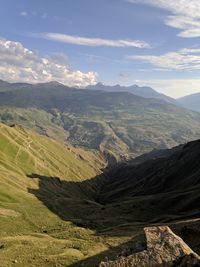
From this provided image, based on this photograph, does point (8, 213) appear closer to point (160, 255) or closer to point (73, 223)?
point (73, 223)

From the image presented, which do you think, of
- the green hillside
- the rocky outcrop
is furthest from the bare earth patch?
the rocky outcrop

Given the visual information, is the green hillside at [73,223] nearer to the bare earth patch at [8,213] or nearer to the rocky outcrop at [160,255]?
A: the bare earth patch at [8,213]

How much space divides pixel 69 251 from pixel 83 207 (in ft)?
283

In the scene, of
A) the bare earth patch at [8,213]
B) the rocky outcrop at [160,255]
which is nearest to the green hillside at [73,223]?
the bare earth patch at [8,213]

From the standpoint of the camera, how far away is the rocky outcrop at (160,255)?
24.3 metres

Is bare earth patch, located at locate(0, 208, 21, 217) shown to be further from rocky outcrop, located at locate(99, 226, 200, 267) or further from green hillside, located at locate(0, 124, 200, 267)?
rocky outcrop, located at locate(99, 226, 200, 267)

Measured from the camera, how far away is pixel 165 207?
434 feet

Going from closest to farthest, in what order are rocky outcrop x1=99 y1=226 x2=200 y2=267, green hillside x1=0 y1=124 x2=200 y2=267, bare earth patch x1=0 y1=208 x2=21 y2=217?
Result: rocky outcrop x1=99 y1=226 x2=200 y2=267 → green hillside x1=0 y1=124 x2=200 y2=267 → bare earth patch x1=0 y1=208 x2=21 y2=217

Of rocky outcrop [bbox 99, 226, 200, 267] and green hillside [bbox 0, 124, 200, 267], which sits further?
green hillside [bbox 0, 124, 200, 267]

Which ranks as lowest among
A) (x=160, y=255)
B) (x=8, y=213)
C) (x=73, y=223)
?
(x=73, y=223)

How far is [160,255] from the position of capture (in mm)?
24578

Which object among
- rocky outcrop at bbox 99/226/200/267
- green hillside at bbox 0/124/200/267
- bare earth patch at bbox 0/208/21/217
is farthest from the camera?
bare earth patch at bbox 0/208/21/217

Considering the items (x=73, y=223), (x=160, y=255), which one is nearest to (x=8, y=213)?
(x=73, y=223)

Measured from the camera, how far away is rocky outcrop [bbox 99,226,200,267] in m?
24.3
